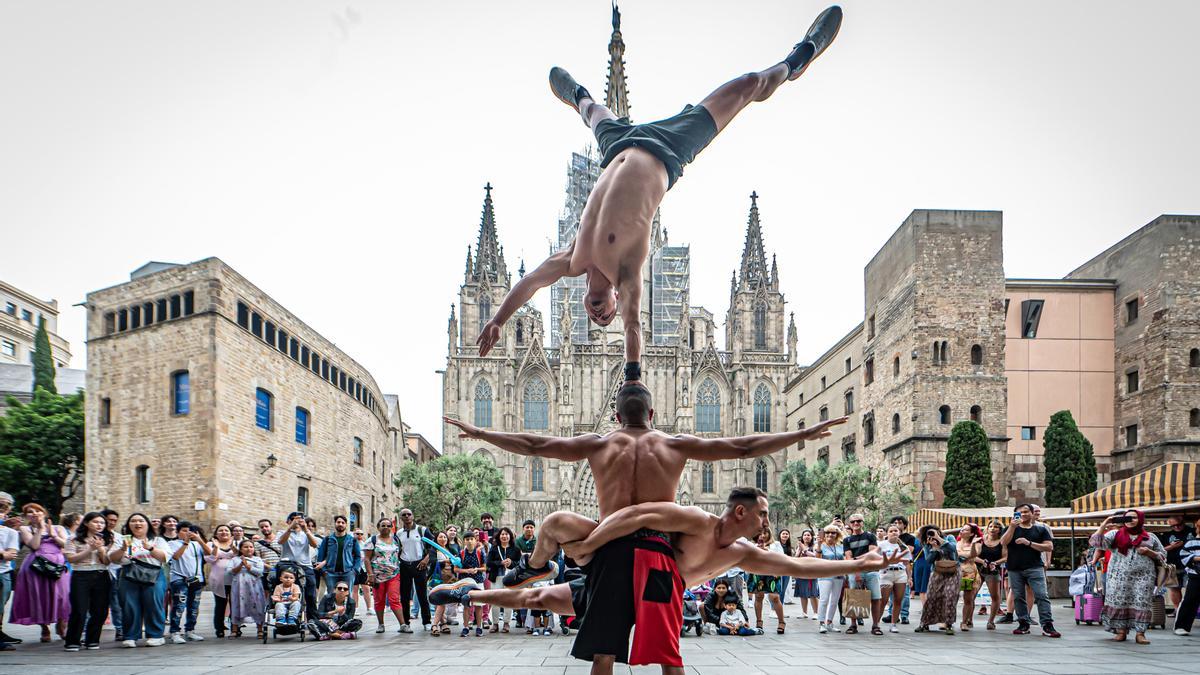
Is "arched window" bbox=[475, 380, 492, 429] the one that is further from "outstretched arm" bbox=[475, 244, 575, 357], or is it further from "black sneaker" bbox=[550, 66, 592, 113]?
"outstretched arm" bbox=[475, 244, 575, 357]

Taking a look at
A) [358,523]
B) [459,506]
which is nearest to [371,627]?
[358,523]

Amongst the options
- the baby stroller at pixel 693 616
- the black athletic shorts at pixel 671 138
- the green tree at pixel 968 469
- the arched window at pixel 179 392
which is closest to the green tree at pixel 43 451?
the arched window at pixel 179 392

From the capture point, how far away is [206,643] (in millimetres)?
11445

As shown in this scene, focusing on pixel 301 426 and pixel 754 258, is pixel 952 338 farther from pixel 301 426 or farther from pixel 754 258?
pixel 754 258

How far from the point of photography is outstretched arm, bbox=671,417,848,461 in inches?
183

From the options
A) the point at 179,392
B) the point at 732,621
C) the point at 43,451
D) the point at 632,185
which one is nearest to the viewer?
the point at 632,185

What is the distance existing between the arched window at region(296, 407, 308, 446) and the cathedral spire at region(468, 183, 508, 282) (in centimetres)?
3785

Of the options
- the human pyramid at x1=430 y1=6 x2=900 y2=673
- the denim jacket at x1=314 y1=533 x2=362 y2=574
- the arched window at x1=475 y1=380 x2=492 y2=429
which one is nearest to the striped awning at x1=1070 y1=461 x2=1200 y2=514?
the human pyramid at x1=430 y1=6 x2=900 y2=673

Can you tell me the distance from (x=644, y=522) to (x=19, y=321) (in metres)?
77.5

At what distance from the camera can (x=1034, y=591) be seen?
40.5ft

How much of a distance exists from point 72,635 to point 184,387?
54.8ft

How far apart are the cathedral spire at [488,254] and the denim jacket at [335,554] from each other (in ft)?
187

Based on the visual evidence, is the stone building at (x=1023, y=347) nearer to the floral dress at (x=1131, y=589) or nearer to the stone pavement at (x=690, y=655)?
the stone pavement at (x=690, y=655)

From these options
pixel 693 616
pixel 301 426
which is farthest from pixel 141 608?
pixel 301 426
